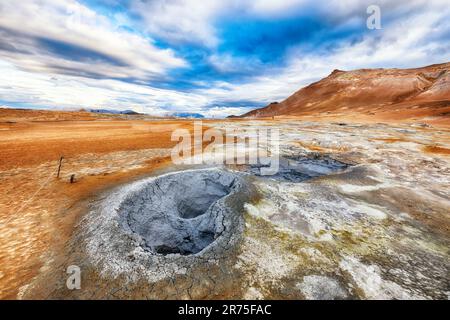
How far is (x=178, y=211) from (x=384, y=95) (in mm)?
78563

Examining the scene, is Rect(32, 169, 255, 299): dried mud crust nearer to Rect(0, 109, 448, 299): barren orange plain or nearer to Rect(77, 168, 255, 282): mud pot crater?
Rect(77, 168, 255, 282): mud pot crater

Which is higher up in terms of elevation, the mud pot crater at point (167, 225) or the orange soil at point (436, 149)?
the orange soil at point (436, 149)

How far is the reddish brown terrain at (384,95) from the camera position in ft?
145

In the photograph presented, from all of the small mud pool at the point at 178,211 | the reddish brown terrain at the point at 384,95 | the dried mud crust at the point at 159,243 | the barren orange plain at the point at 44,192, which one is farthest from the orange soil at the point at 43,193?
the reddish brown terrain at the point at 384,95

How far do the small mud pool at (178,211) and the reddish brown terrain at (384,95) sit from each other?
139 ft

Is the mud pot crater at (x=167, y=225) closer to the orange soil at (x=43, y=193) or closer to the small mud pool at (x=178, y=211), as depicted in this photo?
the small mud pool at (x=178, y=211)

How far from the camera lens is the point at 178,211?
8.26 m

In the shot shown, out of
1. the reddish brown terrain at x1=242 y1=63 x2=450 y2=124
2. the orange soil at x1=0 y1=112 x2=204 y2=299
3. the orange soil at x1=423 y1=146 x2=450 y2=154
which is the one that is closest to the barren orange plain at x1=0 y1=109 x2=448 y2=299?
the orange soil at x1=0 y1=112 x2=204 y2=299

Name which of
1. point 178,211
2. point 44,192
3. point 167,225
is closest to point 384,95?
point 178,211

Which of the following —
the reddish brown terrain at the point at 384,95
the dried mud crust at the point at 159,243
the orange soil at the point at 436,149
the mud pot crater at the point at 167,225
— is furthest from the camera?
the reddish brown terrain at the point at 384,95

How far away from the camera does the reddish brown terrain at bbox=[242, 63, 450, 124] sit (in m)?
44.2

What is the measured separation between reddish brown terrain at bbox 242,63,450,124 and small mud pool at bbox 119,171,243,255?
42412 millimetres

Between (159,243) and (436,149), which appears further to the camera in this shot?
(436,149)

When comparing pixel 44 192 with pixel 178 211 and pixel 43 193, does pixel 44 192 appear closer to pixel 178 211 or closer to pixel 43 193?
pixel 43 193
